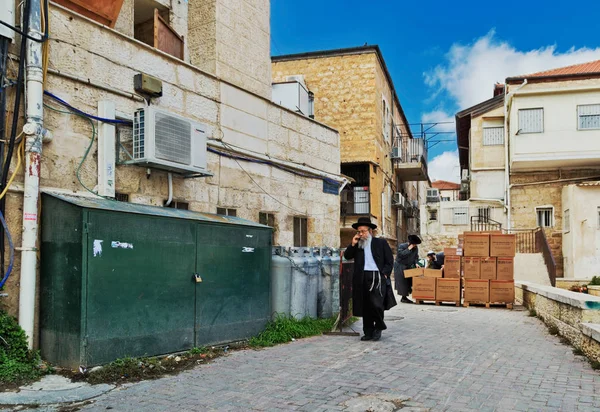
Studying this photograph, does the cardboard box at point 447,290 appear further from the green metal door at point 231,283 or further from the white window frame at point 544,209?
the white window frame at point 544,209

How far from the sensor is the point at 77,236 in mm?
5375

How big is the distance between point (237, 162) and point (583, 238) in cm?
1831

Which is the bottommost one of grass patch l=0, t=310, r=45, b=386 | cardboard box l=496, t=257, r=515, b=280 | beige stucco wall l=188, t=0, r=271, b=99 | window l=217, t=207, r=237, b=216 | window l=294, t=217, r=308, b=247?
grass patch l=0, t=310, r=45, b=386

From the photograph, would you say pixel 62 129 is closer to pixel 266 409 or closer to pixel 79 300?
pixel 79 300

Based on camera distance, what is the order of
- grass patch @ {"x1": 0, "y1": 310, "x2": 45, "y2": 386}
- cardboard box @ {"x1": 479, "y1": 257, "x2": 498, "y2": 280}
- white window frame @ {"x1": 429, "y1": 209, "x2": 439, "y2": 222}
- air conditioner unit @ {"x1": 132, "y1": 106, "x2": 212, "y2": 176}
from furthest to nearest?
white window frame @ {"x1": 429, "y1": 209, "x2": 439, "y2": 222} < cardboard box @ {"x1": 479, "y1": 257, "x2": 498, "y2": 280} < air conditioner unit @ {"x1": 132, "y1": 106, "x2": 212, "y2": 176} < grass patch @ {"x1": 0, "y1": 310, "x2": 45, "y2": 386}

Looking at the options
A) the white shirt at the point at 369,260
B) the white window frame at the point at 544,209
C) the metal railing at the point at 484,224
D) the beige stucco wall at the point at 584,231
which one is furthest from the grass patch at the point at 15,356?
the white window frame at the point at 544,209

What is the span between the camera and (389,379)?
546cm

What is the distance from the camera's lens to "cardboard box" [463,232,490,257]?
13258 mm

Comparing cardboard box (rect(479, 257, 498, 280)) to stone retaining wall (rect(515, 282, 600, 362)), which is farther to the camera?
cardboard box (rect(479, 257, 498, 280))


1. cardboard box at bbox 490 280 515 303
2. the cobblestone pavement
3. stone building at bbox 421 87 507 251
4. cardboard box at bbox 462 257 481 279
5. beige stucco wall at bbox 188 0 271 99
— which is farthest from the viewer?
stone building at bbox 421 87 507 251

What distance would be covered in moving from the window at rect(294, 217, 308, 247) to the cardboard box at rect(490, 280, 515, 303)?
497 centimetres

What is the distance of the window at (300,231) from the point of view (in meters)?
11.4

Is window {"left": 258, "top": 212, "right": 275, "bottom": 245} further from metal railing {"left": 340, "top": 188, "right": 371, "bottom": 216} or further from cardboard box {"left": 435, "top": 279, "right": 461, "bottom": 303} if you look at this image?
metal railing {"left": 340, "top": 188, "right": 371, "bottom": 216}

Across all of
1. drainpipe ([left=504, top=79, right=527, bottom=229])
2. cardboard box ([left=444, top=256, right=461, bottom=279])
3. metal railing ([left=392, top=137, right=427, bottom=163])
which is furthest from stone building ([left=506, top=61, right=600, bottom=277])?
cardboard box ([left=444, top=256, right=461, bottom=279])
